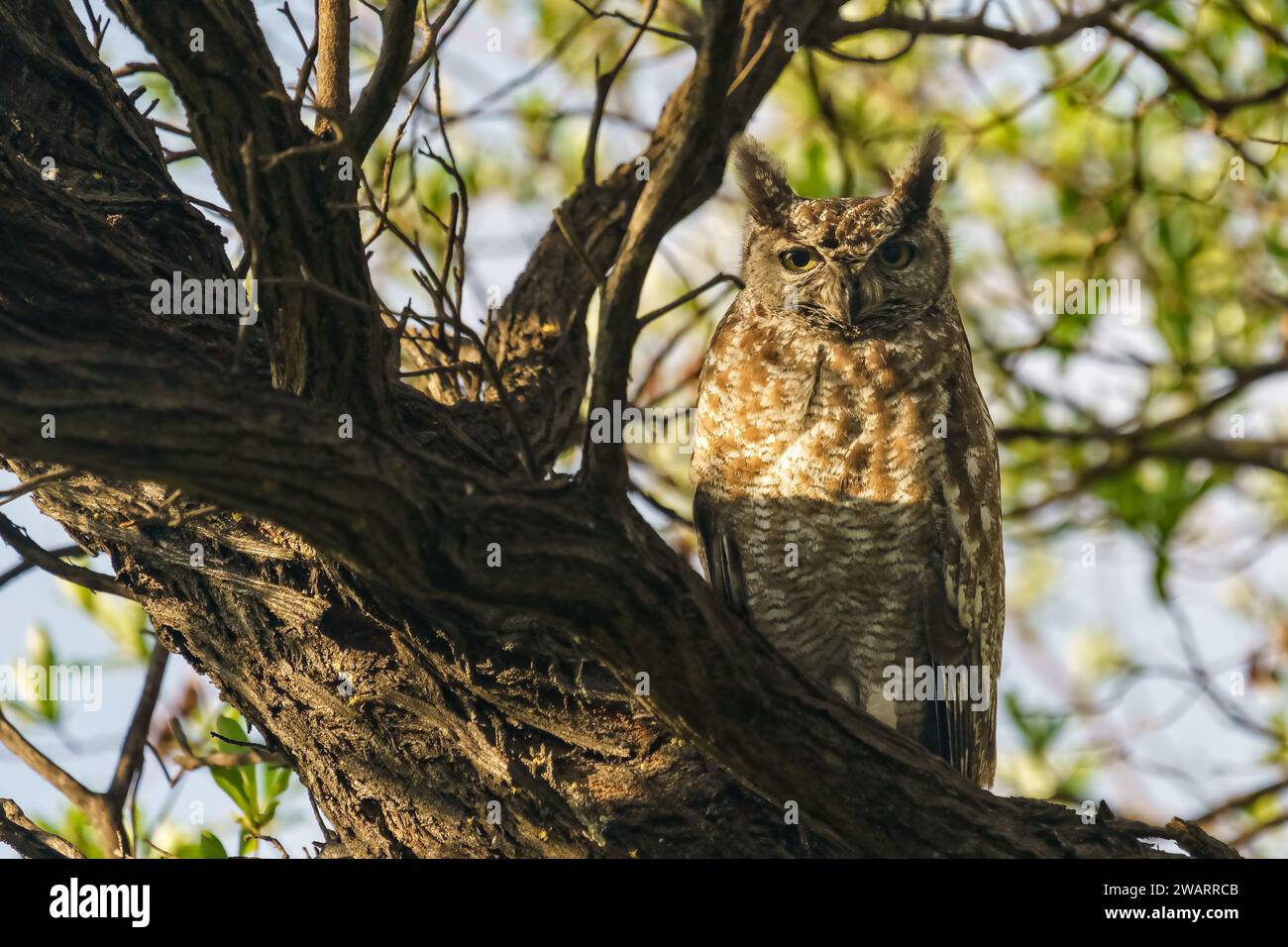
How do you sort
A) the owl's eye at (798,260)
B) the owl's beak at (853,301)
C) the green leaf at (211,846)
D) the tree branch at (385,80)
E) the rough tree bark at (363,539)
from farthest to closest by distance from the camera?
1. the owl's eye at (798,260)
2. the owl's beak at (853,301)
3. the green leaf at (211,846)
4. the tree branch at (385,80)
5. the rough tree bark at (363,539)

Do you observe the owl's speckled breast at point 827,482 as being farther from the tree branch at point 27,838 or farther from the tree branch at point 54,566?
the tree branch at point 27,838

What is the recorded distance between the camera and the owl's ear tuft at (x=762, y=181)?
478 cm

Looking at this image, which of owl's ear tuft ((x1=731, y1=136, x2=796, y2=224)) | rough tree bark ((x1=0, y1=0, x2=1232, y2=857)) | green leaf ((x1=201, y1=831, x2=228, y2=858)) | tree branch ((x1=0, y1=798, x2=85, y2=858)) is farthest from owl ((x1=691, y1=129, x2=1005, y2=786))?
tree branch ((x1=0, y1=798, x2=85, y2=858))

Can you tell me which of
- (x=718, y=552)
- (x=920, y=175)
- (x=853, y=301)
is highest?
(x=920, y=175)

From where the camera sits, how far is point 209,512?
300 cm

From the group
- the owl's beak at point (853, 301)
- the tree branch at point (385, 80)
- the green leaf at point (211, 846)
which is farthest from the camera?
the owl's beak at point (853, 301)

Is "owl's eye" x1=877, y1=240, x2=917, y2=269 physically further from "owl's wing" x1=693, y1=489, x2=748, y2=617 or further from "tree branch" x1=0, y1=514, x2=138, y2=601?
"tree branch" x1=0, y1=514, x2=138, y2=601

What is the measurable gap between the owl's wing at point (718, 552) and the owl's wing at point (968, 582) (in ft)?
2.06

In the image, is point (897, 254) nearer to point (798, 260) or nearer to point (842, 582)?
point (798, 260)

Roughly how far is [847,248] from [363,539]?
2.54m

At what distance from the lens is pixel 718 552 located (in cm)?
444

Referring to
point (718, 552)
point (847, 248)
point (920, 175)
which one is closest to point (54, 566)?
point (718, 552)

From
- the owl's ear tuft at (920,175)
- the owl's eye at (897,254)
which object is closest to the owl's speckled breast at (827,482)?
the owl's eye at (897,254)

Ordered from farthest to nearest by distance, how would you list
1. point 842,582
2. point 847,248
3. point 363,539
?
point 847,248
point 842,582
point 363,539
